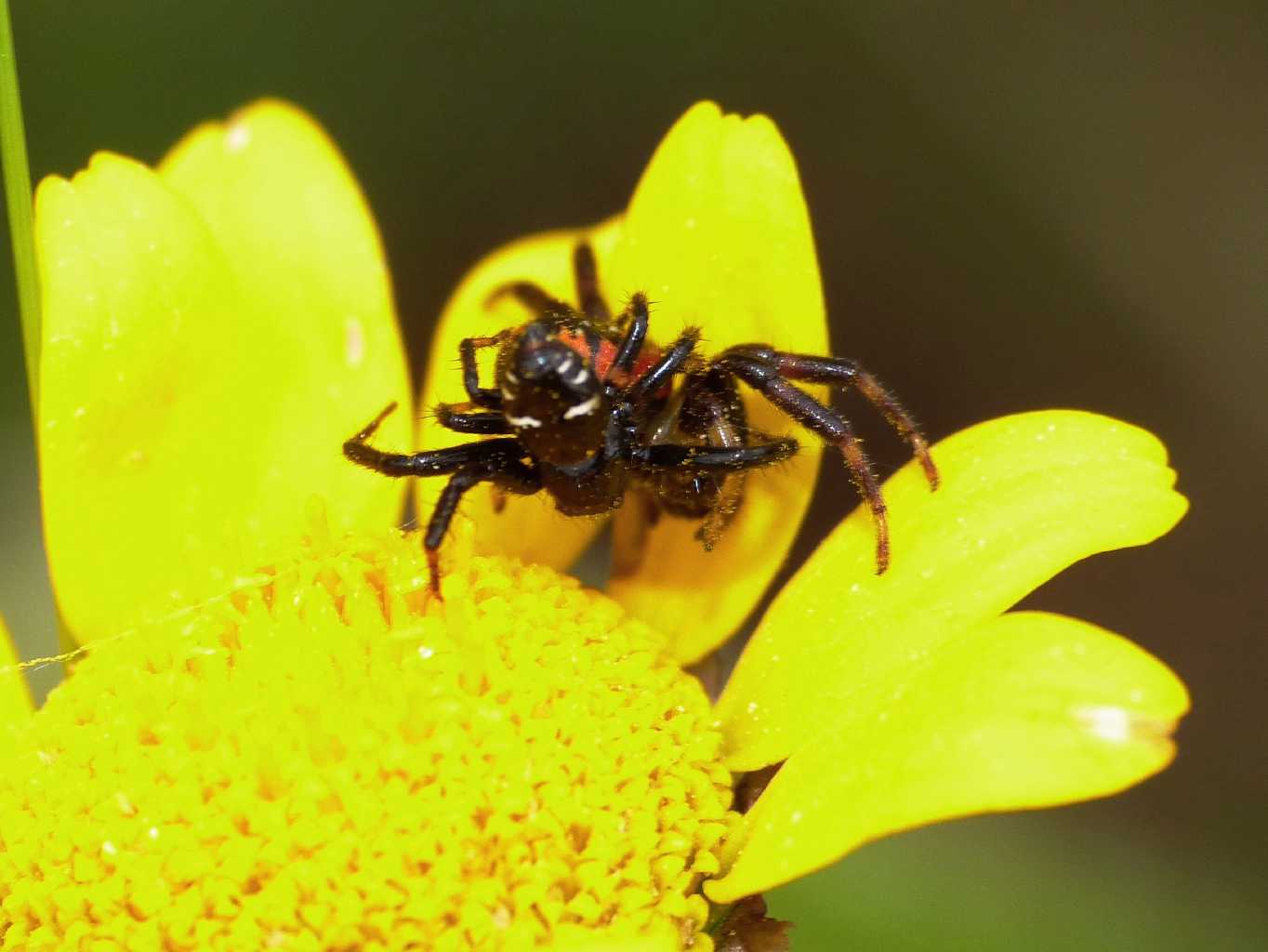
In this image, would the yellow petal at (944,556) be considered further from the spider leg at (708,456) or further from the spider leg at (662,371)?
the spider leg at (662,371)

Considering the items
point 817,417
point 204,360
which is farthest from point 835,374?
point 204,360

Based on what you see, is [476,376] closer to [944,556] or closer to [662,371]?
[662,371]

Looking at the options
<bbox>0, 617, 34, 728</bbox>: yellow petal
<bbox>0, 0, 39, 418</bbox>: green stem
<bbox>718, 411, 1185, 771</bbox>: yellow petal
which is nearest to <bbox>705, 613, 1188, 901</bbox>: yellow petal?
<bbox>718, 411, 1185, 771</bbox>: yellow petal

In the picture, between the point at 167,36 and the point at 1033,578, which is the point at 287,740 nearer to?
the point at 1033,578

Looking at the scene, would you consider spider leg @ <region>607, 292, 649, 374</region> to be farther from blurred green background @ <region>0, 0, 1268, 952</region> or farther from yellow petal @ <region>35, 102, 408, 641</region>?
blurred green background @ <region>0, 0, 1268, 952</region>

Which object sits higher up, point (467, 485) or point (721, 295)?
point (721, 295)

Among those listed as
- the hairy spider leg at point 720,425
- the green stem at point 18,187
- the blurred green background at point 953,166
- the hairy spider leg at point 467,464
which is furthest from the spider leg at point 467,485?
the blurred green background at point 953,166
